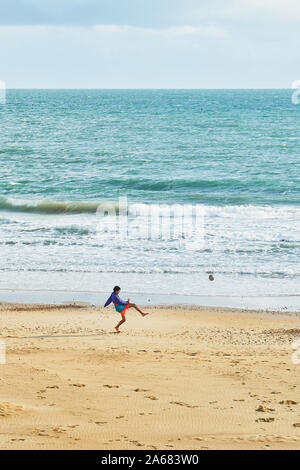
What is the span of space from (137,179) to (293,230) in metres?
16.4

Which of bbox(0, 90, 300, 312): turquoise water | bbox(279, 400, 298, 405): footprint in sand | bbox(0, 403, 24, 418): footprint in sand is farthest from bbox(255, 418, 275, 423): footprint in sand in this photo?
bbox(0, 90, 300, 312): turquoise water

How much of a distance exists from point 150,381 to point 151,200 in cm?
2358

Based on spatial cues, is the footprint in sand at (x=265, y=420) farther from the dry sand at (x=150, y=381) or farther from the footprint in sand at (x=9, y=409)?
the footprint in sand at (x=9, y=409)

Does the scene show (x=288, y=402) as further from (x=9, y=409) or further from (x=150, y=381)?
(x=9, y=409)

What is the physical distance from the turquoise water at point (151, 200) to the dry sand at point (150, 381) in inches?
128

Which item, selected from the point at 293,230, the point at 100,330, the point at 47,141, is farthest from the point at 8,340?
the point at 47,141

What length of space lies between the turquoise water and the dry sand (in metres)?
3.24

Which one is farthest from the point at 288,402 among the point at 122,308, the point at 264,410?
the point at 122,308

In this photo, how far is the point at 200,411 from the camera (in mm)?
9242

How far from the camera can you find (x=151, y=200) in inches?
1330

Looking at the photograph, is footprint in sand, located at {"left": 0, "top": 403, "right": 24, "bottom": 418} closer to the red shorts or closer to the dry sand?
the dry sand

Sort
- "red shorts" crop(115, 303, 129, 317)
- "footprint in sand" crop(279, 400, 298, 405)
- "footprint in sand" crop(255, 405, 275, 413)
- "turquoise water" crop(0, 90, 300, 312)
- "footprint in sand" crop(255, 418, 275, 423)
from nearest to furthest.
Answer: "footprint in sand" crop(255, 418, 275, 423), "footprint in sand" crop(255, 405, 275, 413), "footprint in sand" crop(279, 400, 298, 405), "red shorts" crop(115, 303, 129, 317), "turquoise water" crop(0, 90, 300, 312)

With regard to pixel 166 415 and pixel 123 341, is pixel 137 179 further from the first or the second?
pixel 166 415

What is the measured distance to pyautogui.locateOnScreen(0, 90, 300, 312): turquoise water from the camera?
63.4 feet
